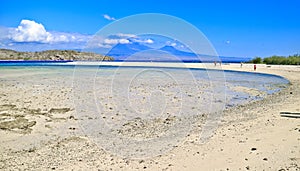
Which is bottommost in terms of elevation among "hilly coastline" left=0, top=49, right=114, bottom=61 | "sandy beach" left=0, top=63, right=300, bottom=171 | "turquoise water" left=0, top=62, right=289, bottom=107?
"sandy beach" left=0, top=63, right=300, bottom=171

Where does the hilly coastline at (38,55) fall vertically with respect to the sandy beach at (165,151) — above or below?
above

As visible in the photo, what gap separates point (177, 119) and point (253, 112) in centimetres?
376

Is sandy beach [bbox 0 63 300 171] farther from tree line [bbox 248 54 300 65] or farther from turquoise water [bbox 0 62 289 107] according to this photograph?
tree line [bbox 248 54 300 65]

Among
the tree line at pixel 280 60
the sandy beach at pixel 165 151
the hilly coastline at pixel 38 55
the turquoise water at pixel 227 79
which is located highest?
the hilly coastline at pixel 38 55

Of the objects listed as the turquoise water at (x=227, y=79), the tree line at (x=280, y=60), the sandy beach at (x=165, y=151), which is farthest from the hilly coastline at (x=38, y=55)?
the sandy beach at (x=165, y=151)

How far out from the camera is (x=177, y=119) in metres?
11.6

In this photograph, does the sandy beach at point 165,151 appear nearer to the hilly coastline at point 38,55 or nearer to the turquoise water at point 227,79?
the turquoise water at point 227,79

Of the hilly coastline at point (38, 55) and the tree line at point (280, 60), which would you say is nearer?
the tree line at point (280, 60)

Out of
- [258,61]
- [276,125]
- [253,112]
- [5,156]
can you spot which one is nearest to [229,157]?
[276,125]

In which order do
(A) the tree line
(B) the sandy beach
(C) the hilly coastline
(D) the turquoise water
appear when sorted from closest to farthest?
(B) the sandy beach < (D) the turquoise water < (A) the tree line < (C) the hilly coastline

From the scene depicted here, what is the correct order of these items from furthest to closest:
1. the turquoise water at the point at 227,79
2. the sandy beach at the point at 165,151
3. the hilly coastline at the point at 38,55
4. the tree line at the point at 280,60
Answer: the hilly coastline at the point at 38,55 → the tree line at the point at 280,60 → the turquoise water at the point at 227,79 → the sandy beach at the point at 165,151

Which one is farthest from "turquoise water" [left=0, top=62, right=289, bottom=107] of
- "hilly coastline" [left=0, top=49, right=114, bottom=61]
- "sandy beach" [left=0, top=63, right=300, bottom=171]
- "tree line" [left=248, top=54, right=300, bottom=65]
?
"hilly coastline" [left=0, top=49, right=114, bottom=61]

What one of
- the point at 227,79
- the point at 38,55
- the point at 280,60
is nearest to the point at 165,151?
the point at 227,79

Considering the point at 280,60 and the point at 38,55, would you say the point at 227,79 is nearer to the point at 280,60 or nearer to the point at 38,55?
the point at 280,60
